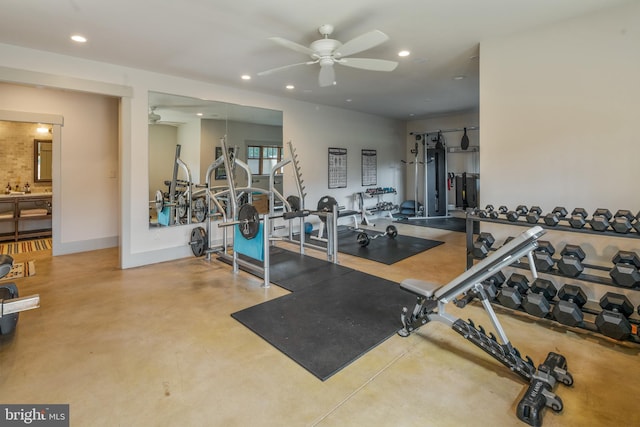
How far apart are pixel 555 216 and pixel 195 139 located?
16.4 feet

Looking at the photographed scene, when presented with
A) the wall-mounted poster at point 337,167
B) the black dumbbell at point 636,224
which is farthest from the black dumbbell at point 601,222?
the wall-mounted poster at point 337,167

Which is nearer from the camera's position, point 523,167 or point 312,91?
point 523,167

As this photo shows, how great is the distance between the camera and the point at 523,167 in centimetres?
339

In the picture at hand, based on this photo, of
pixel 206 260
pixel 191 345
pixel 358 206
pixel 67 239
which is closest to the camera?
pixel 191 345

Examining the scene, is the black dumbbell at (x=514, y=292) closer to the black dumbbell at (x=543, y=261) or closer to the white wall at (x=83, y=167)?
the black dumbbell at (x=543, y=261)

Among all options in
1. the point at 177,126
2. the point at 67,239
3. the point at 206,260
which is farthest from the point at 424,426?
the point at 67,239

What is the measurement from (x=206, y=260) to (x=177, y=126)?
7.02 feet

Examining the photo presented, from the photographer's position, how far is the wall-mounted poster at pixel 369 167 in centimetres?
842

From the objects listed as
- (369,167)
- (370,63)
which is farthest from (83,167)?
(369,167)

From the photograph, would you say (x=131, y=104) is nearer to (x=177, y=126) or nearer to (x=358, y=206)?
(x=177, y=126)

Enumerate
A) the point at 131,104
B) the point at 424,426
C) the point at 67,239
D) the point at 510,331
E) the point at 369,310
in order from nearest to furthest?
the point at 424,426 → the point at 510,331 → the point at 369,310 → the point at 131,104 → the point at 67,239

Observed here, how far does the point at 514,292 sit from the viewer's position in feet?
8.86

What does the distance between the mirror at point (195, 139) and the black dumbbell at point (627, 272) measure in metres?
5.13

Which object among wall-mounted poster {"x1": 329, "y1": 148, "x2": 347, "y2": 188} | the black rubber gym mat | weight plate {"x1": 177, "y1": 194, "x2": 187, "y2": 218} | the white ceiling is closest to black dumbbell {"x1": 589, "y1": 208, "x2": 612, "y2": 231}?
the black rubber gym mat
